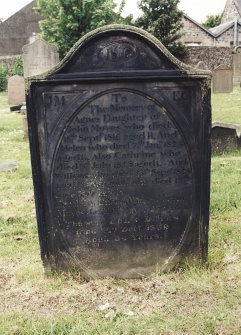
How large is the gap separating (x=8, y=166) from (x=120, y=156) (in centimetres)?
447

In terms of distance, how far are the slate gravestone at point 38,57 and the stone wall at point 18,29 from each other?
3113cm

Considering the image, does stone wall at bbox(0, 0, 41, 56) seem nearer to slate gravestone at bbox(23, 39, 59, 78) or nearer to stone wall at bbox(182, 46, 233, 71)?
stone wall at bbox(182, 46, 233, 71)

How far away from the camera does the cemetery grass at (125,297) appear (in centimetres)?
270

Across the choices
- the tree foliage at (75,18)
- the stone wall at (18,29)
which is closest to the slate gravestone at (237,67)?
the tree foliage at (75,18)

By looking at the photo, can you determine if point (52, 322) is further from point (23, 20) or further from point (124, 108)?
point (23, 20)

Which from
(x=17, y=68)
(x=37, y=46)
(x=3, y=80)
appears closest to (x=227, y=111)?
(x=37, y=46)

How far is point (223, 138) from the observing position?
23.2 ft

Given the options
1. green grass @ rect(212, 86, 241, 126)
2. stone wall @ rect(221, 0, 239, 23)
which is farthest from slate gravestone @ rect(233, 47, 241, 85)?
stone wall @ rect(221, 0, 239, 23)

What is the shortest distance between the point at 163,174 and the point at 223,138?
416cm

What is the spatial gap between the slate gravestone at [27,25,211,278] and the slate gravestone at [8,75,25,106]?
1595 centimetres

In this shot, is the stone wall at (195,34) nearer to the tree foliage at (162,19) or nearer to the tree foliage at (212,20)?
the tree foliage at (162,19)

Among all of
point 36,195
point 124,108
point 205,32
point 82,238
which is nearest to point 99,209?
point 82,238

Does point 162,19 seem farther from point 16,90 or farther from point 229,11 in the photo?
point 229,11

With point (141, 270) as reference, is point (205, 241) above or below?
above
